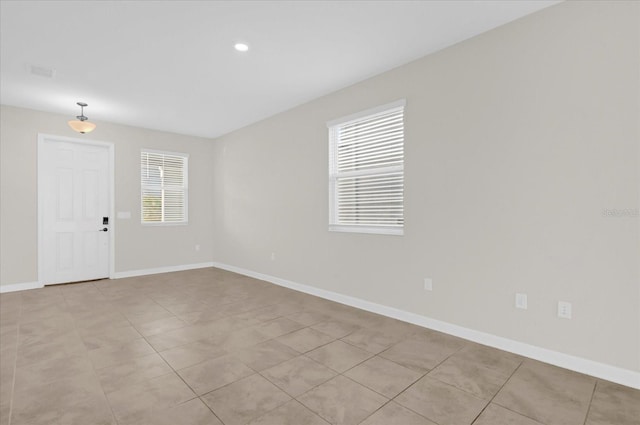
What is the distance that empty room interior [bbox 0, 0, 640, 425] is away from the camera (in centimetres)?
212

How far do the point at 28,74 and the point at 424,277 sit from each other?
504cm

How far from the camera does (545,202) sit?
250 centimetres

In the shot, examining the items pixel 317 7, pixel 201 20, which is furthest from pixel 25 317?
pixel 317 7

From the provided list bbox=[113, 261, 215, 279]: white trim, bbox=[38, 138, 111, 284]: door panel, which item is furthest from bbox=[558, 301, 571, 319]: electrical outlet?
bbox=[38, 138, 111, 284]: door panel

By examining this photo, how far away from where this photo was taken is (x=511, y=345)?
104 inches

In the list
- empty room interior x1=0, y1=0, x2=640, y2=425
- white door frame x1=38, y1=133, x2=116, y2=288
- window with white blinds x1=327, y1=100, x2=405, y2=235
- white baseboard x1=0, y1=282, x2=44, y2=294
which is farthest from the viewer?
white door frame x1=38, y1=133, x2=116, y2=288

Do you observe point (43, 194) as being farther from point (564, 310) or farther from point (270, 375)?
point (564, 310)

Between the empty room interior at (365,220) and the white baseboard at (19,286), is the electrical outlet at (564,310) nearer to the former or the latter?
the empty room interior at (365,220)

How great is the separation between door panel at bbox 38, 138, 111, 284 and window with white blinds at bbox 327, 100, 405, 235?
4.28 meters

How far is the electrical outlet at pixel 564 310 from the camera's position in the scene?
2391 millimetres

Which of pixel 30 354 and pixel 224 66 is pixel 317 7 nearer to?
pixel 224 66

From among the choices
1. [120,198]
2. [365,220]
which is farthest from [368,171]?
[120,198]

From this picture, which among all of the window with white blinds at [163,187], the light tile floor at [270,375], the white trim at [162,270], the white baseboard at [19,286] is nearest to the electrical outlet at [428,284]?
the light tile floor at [270,375]

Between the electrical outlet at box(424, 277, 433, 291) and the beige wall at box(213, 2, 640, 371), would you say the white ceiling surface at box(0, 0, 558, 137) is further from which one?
the electrical outlet at box(424, 277, 433, 291)
